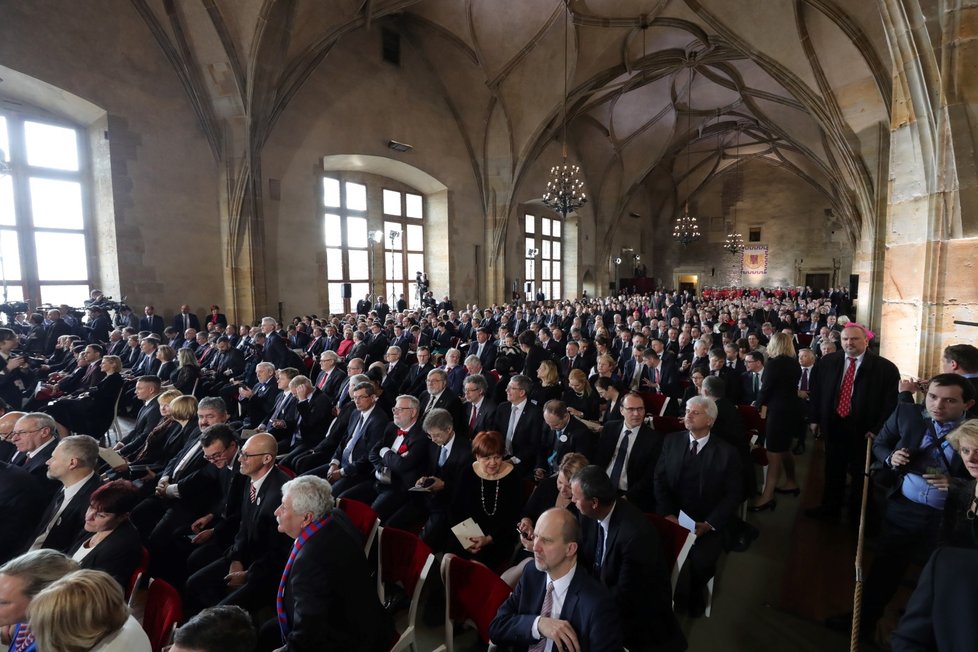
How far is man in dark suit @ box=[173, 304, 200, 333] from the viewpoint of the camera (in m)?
11.5

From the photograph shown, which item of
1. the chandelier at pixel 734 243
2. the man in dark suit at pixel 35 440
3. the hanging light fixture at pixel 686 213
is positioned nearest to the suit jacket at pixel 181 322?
the man in dark suit at pixel 35 440

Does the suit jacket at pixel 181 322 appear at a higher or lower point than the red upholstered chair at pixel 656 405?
higher

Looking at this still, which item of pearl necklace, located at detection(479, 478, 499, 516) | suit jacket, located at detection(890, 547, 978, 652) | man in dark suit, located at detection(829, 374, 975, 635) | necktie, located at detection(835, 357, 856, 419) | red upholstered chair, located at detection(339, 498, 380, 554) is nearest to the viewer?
suit jacket, located at detection(890, 547, 978, 652)

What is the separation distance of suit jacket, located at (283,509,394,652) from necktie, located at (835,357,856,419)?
12.8ft

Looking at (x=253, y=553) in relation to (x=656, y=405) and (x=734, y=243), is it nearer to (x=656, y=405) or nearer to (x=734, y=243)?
(x=656, y=405)

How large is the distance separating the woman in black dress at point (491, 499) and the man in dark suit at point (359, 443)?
3.95ft

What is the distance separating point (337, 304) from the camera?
16.3 metres

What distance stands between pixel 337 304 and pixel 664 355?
12334mm

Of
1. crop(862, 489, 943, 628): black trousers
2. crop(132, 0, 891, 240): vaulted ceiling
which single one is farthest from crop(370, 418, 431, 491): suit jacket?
crop(132, 0, 891, 240): vaulted ceiling

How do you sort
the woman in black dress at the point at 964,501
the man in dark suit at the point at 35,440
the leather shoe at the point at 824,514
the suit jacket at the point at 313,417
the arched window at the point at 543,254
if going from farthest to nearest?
the arched window at the point at 543,254
the suit jacket at the point at 313,417
the leather shoe at the point at 824,514
the man in dark suit at the point at 35,440
the woman in black dress at the point at 964,501

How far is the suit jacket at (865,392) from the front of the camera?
380 cm

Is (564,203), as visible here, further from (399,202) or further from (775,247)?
(775,247)

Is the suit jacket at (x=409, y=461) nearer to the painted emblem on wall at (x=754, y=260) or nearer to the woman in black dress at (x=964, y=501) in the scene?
the woman in black dress at (x=964, y=501)

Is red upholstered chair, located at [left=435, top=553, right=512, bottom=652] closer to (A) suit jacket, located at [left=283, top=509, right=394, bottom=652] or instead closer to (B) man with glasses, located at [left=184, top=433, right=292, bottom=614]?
(A) suit jacket, located at [left=283, top=509, right=394, bottom=652]
